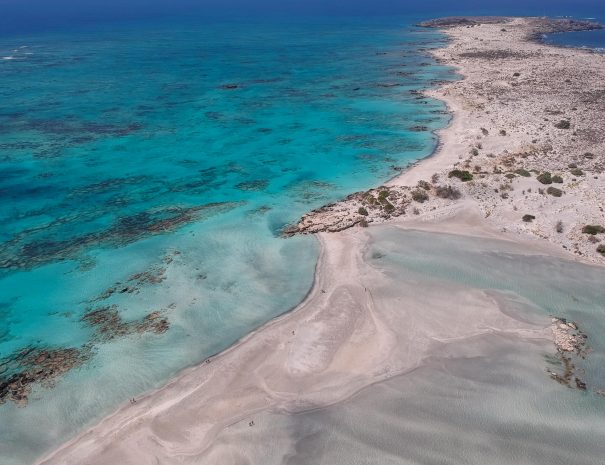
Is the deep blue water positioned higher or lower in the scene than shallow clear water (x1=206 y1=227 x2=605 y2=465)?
higher

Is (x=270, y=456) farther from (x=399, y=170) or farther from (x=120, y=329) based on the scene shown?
(x=399, y=170)

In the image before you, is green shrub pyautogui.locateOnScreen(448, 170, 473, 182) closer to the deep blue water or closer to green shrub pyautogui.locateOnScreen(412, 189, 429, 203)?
green shrub pyautogui.locateOnScreen(412, 189, 429, 203)

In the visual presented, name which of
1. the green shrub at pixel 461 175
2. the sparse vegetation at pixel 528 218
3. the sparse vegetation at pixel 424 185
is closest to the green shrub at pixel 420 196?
the sparse vegetation at pixel 424 185

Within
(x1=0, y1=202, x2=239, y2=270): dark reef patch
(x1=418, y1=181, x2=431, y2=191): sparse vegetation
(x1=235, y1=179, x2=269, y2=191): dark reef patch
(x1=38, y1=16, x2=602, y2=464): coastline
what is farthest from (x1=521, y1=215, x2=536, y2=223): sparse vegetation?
(x1=0, y1=202, x2=239, y2=270): dark reef patch

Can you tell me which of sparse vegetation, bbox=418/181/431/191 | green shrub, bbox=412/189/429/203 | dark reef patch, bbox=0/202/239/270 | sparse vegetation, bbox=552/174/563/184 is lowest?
dark reef patch, bbox=0/202/239/270

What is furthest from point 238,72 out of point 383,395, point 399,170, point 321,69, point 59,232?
point 383,395
